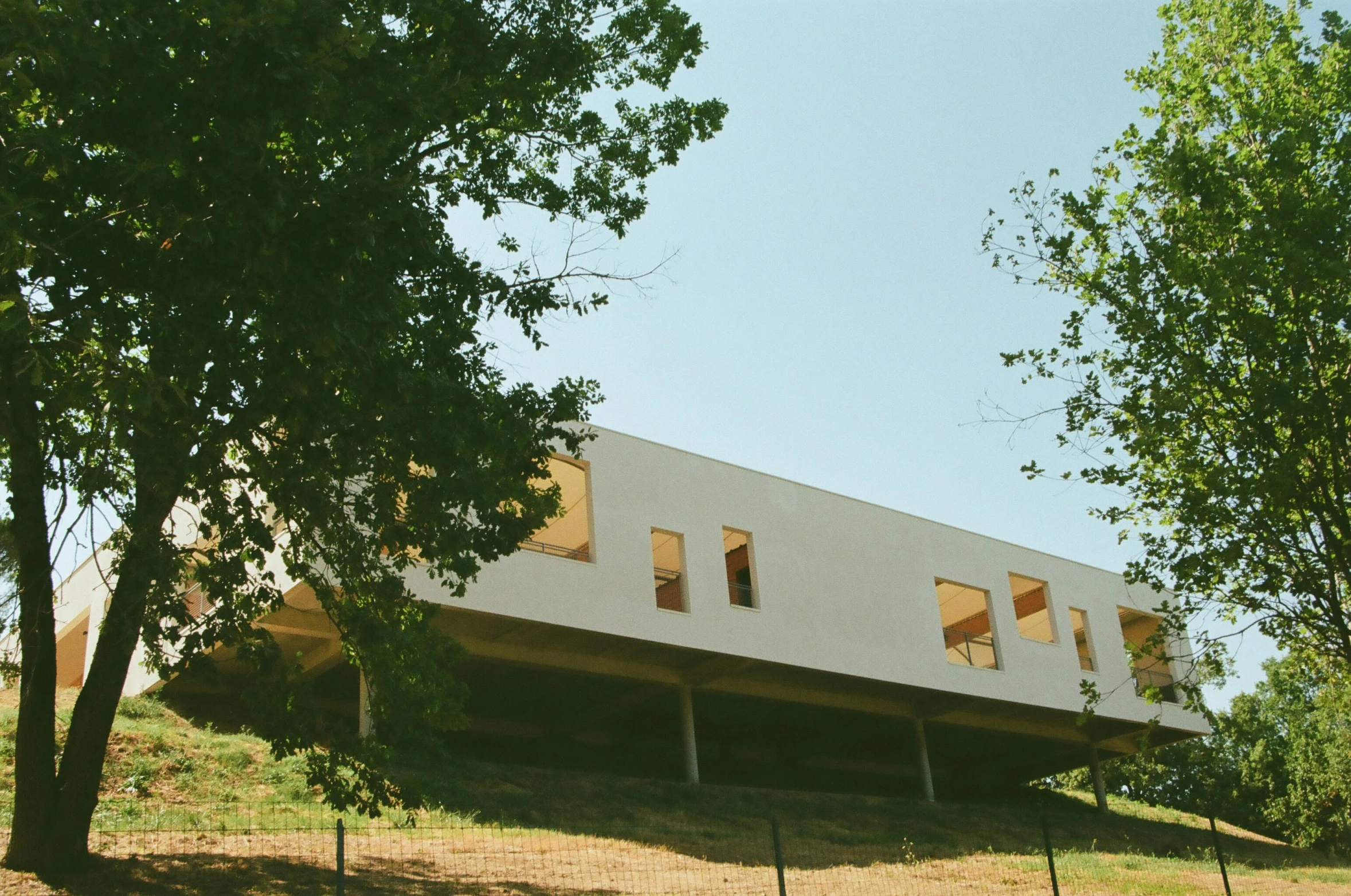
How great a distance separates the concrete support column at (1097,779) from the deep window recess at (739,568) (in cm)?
1111

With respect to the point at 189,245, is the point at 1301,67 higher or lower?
higher

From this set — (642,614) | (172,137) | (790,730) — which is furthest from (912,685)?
(172,137)

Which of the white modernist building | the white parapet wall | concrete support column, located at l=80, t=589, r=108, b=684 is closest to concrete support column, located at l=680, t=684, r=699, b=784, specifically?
the white modernist building

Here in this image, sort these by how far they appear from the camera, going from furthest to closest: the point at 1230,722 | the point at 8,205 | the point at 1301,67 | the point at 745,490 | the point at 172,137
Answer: the point at 745,490, the point at 1230,722, the point at 1301,67, the point at 172,137, the point at 8,205

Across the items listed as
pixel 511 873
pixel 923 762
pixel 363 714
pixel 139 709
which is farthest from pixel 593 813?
pixel 923 762

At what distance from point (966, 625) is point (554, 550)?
50.5 ft

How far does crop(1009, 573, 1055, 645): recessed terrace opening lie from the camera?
27.8m

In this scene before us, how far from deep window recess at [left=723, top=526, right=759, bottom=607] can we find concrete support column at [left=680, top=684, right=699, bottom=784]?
6.69 feet

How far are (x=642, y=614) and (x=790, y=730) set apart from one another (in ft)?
29.4

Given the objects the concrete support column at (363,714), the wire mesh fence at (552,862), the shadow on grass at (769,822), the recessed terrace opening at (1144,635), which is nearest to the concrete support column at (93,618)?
the concrete support column at (363,714)

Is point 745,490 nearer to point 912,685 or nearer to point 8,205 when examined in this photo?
point 912,685

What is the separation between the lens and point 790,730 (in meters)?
27.6

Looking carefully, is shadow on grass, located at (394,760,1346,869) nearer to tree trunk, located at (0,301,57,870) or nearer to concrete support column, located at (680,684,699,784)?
concrete support column, located at (680,684,699,784)

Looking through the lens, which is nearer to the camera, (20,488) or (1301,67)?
(20,488)
